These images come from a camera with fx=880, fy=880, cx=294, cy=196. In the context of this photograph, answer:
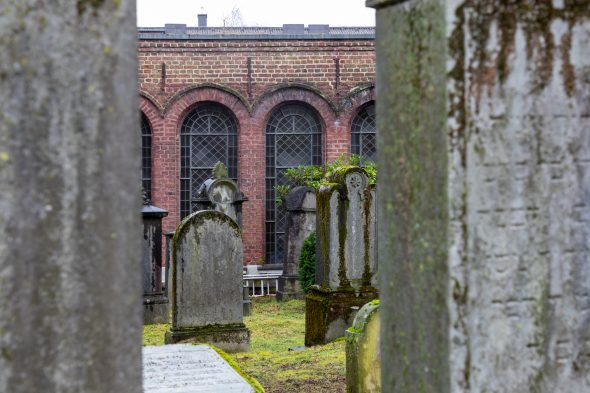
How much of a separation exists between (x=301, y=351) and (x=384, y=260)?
24.5 ft

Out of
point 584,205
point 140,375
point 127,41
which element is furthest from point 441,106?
point 140,375

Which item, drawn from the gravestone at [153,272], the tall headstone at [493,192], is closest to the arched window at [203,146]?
the gravestone at [153,272]

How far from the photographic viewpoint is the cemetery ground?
775 cm

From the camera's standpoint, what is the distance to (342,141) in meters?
21.0

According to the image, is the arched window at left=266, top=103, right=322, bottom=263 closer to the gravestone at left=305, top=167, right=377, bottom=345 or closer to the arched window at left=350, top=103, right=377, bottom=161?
the arched window at left=350, top=103, right=377, bottom=161

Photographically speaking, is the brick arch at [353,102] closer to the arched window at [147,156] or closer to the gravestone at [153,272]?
the arched window at [147,156]

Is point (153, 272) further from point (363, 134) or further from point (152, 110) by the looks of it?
point (363, 134)

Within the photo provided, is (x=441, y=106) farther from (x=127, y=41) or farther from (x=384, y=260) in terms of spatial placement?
(x=127, y=41)

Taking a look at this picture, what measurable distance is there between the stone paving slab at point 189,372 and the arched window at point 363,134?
1389 cm

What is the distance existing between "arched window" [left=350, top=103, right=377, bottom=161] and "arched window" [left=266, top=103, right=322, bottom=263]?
83 cm

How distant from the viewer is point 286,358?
30.2 feet

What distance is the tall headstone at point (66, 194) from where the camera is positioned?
67.2 inches

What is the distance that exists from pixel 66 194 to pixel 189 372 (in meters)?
4.95

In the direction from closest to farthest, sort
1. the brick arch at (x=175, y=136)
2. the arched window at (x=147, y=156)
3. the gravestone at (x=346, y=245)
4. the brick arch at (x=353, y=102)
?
the gravestone at (x=346, y=245) → the brick arch at (x=175, y=136) → the arched window at (x=147, y=156) → the brick arch at (x=353, y=102)
